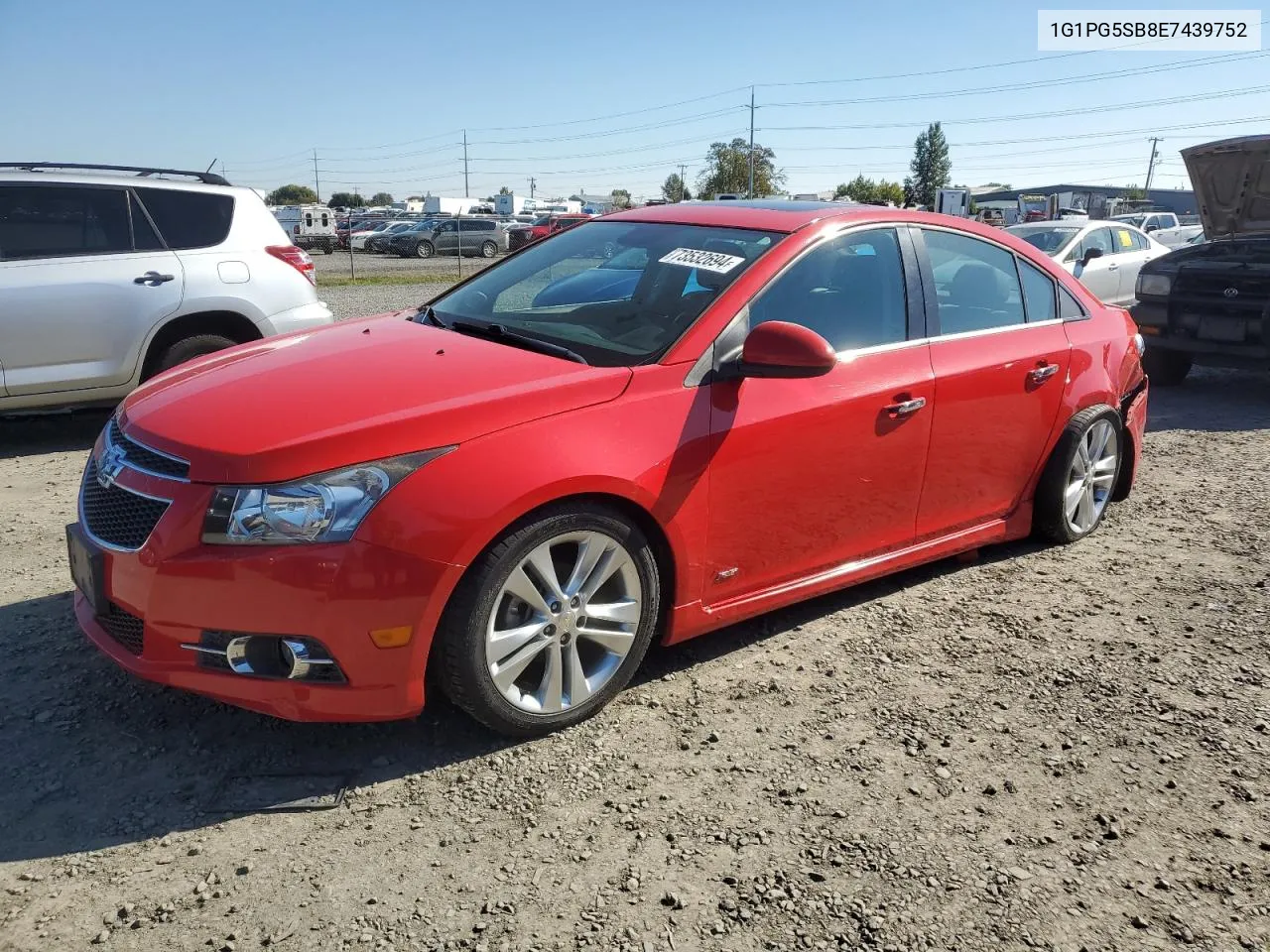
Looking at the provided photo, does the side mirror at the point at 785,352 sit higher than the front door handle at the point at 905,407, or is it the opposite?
the side mirror at the point at 785,352

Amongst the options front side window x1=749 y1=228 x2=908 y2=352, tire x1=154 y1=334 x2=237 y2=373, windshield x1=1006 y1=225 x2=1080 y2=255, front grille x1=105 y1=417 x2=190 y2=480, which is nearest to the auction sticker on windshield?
front side window x1=749 y1=228 x2=908 y2=352

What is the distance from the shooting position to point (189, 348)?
662 cm

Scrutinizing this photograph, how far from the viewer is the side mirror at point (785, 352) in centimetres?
327

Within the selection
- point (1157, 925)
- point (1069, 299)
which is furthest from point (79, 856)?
point (1069, 299)

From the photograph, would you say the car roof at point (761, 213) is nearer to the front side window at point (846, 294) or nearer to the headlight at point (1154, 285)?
the front side window at point (846, 294)

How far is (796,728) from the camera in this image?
327 centimetres

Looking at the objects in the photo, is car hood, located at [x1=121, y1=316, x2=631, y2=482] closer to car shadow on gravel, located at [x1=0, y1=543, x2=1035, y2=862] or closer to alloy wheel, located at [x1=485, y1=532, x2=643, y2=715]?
alloy wheel, located at [x1=485, y1=532, x2=643, y2=715]

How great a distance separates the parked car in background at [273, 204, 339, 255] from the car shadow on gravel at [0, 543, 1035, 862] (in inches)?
1594

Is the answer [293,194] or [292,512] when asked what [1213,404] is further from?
[293,194]

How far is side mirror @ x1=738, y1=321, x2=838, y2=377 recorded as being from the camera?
3.27m

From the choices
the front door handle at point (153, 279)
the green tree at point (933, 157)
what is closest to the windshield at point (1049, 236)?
the front door handle at point (153, 279)

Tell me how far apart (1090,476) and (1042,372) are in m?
0.82

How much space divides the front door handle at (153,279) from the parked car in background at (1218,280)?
26.2ft

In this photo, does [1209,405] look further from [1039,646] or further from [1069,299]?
[1039,646]
